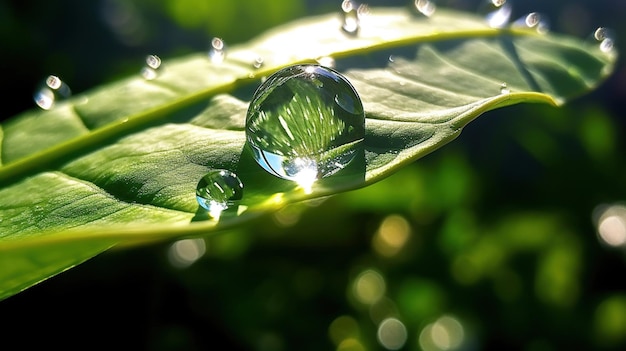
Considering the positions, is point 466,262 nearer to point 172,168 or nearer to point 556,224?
point 556,224

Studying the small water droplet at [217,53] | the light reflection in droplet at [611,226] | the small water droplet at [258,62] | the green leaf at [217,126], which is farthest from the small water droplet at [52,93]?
the light reflection in droplet at [611,226]

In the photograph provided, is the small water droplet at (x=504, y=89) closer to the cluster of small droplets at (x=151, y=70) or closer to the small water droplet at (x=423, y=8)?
the small water droplet at (x=423, y=8)

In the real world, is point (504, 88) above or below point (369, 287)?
above

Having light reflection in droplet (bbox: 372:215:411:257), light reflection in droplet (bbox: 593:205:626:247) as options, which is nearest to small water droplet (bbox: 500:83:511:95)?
light reflection in droplet (bbox: 372:215:411:257)

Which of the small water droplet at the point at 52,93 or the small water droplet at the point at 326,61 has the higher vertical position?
the small water droplet at the point at 326,61

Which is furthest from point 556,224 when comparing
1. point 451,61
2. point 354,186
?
point 354,186

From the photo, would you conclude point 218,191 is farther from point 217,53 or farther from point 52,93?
point 52,93

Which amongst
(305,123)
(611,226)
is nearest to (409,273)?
(611,226)
